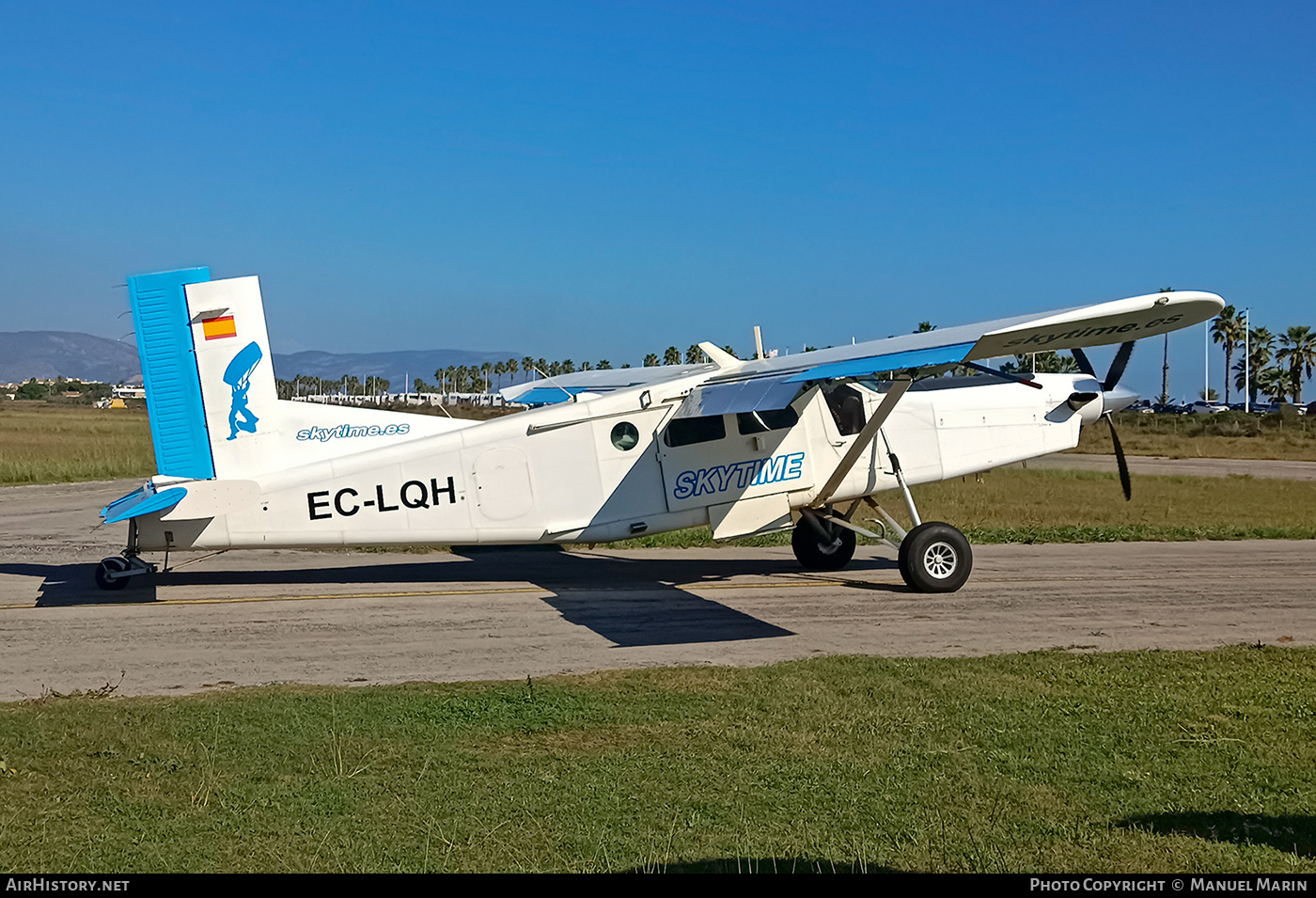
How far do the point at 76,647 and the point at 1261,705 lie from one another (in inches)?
424

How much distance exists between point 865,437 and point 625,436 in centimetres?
315

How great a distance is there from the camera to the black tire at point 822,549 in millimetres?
16156

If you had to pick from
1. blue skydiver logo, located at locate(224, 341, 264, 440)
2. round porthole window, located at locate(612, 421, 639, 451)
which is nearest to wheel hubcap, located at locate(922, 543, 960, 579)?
round porthole window, located at locate(612, 421, 639, 451)

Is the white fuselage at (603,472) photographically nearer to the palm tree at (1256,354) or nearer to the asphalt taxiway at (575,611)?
the asphalt taxiway at (575,611)

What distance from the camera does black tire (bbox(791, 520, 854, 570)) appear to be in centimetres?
1616

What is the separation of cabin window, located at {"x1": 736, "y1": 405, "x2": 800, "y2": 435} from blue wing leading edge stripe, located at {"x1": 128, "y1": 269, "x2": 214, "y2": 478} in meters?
6.81

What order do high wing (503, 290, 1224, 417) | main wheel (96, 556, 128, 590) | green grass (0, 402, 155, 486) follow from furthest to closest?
green grass (0, 402, 155, 486) → main wheel (96, 556, 128, 590) → high wing (503, 290, 1224, 417)

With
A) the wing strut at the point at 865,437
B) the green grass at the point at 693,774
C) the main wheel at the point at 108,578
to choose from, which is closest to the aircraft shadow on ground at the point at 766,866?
the green grass at the point at 693,774

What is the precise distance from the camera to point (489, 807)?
5809 mm

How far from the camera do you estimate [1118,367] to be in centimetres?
1530

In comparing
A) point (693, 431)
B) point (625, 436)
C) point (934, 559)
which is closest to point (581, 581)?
point (625, 436)

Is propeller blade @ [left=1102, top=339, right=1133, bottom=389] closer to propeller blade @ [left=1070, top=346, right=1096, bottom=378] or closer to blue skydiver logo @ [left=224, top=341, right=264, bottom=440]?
propeller blade @ [left=1070, top=346, right=1096, bottom=378]

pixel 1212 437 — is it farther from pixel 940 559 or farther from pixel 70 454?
pixel 70 454
